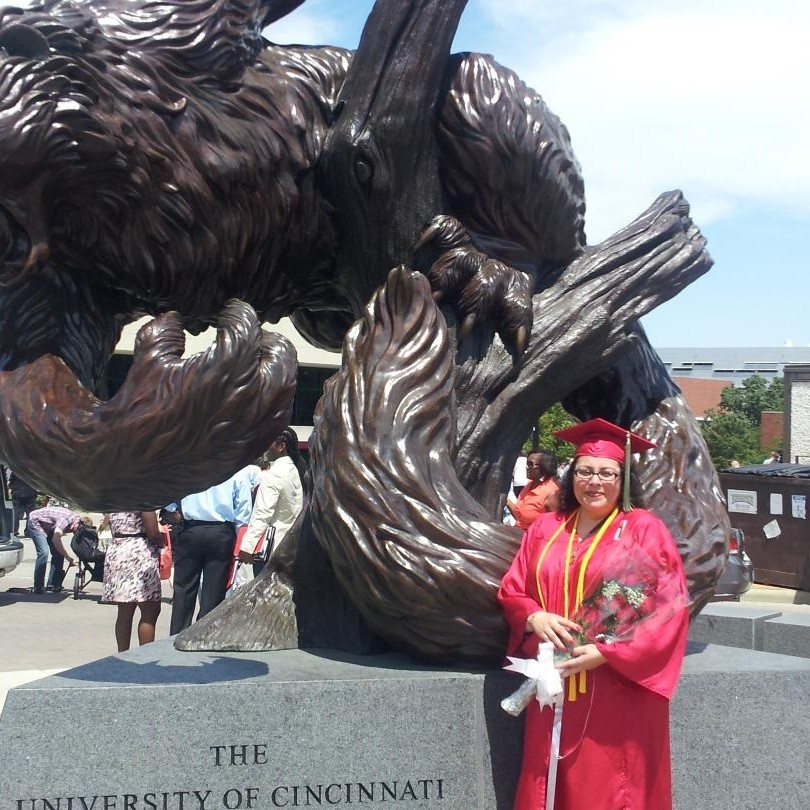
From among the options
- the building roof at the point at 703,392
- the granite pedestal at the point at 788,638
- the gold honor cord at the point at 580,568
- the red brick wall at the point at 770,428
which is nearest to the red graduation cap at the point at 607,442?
the gold honor cord at the point at 580,568

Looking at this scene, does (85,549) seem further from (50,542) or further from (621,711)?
(621,711)

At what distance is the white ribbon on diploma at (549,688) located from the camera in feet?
8.72

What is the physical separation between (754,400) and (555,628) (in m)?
54.9

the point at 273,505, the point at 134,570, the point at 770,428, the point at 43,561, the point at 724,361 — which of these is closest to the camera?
the point at 134,570

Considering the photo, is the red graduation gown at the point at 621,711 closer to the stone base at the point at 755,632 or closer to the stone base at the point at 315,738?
the stone base at the point at 315,738

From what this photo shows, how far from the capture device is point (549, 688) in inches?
104

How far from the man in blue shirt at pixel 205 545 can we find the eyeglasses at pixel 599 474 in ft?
12.8

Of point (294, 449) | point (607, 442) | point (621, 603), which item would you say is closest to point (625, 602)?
point (621, 603)

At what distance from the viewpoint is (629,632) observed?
2719mm

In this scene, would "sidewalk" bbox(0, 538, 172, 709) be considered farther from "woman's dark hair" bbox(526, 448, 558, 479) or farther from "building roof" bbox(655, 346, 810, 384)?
"building roof" bbox(655, 346, 810, 384)

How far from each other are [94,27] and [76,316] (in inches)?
37.2

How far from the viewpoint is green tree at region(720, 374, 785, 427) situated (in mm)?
54312

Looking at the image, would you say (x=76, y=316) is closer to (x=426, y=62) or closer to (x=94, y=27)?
(x=94, y=27)

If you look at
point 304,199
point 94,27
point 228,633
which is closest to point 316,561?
point 228,633
